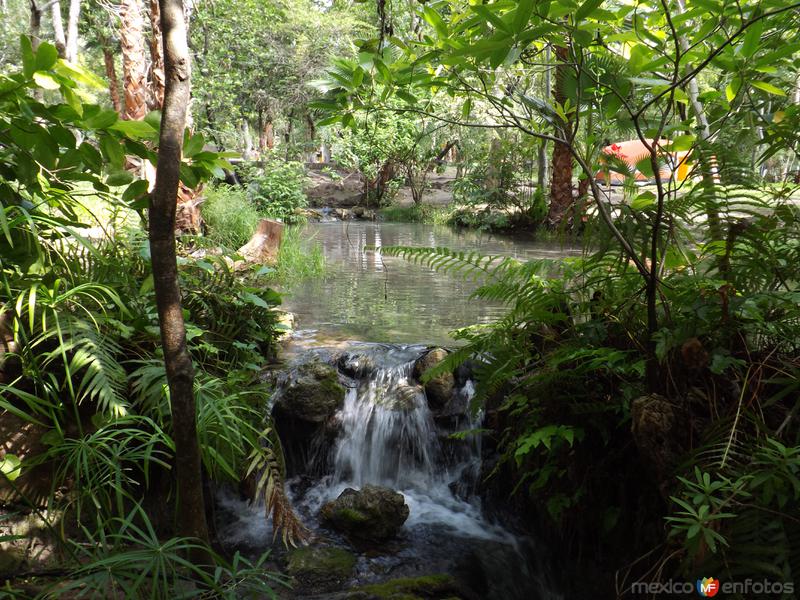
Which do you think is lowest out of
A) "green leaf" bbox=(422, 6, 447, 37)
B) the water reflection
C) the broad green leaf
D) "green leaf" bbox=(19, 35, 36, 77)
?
the water reflection

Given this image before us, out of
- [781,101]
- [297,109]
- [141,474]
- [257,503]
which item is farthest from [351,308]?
[297,109]

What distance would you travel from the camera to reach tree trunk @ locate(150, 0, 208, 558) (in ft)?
4.63

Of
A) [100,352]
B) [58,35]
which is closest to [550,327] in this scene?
[100,352]

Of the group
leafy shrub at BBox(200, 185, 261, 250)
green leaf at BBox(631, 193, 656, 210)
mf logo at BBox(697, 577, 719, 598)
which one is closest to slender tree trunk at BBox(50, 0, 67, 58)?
leafy shrub at BBox(200, 185, 261, 250)

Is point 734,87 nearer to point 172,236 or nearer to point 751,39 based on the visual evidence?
point 751,39

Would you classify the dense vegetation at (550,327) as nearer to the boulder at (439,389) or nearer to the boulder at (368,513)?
the boulder at (368,513)

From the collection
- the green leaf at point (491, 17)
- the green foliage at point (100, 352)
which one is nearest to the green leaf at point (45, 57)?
the green foliage at point (100, 352)

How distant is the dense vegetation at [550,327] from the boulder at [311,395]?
62 cm

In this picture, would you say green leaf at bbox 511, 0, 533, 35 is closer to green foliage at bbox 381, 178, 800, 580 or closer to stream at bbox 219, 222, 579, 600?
green foliage at bbox 381, 178, 800, 580

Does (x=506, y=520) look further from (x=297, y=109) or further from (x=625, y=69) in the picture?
(x=297, y=109)

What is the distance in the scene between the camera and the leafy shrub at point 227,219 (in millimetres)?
9898

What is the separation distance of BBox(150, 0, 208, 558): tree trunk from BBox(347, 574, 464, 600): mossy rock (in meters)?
1.65

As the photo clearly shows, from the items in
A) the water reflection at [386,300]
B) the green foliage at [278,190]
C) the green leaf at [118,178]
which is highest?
the green foliage at [278,190]

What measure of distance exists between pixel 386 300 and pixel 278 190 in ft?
31.6
